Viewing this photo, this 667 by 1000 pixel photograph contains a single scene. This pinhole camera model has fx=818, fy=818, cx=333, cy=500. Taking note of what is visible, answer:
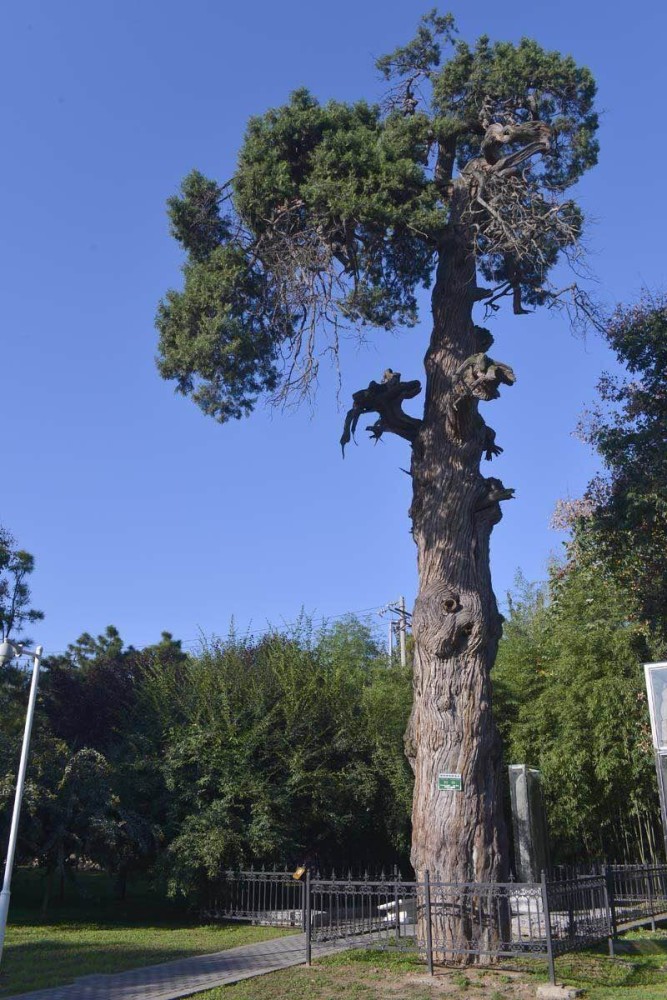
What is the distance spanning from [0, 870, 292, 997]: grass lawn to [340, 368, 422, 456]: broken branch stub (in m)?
7.45

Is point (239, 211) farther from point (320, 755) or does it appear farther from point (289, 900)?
Result: point (289, 900)

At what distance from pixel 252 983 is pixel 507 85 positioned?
42.2 feet

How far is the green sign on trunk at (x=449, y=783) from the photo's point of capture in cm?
1003

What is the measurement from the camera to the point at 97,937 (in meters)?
12.6

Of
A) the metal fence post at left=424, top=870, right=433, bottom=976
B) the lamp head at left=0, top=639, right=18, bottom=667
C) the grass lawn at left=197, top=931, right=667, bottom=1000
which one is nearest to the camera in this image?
the grass lawn at left=197, top=931, right=667, bottom=1000

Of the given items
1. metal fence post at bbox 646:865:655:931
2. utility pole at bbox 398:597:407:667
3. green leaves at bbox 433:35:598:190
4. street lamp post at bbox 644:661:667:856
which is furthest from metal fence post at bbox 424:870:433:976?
utility pole at bbox 398:597:407:667

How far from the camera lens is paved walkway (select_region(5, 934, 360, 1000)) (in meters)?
8.35

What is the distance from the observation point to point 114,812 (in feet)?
49.4

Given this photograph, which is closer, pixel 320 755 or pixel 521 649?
pixel 320 755

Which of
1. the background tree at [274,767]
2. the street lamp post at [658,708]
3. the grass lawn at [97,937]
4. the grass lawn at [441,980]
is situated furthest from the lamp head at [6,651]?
the street lamp post at [658,708]

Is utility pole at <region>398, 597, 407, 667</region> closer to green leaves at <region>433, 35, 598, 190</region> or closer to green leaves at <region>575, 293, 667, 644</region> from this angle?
green leaves at <region>575, 293, 667, 644</region>

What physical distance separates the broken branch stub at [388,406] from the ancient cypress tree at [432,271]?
31 millimetres

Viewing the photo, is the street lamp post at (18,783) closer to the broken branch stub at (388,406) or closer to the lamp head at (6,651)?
the lamp head at (6,651)

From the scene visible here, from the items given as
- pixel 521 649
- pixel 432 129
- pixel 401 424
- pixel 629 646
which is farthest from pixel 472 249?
pixel 521 649
